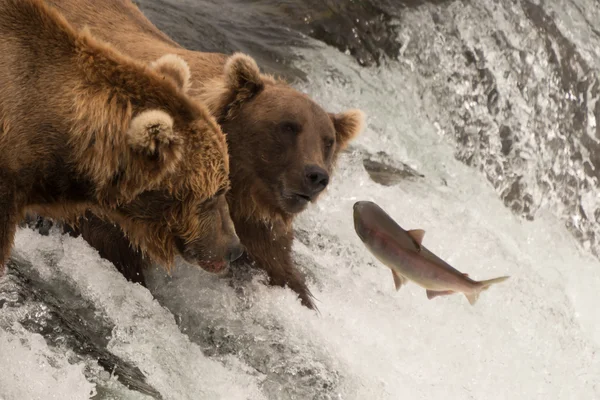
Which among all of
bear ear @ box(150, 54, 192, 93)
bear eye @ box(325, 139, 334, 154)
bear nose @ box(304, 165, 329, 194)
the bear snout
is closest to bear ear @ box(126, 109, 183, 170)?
bear ear @ box(150, 54, 192, 93)

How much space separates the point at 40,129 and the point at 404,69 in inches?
229

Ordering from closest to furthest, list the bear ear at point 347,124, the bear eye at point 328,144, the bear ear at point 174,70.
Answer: the bear ear at point 174,70 → the bear eye at point 328,144 → the bear ear at point 347,124

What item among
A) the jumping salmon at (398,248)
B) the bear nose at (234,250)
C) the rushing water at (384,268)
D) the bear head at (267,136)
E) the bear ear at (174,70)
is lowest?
the rushing water at (384,268)

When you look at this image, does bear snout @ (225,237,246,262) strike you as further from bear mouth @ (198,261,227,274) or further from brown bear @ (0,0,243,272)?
brown bear @ (0,0,243,272)

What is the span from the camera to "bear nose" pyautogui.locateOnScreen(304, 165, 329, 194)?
5.28 m

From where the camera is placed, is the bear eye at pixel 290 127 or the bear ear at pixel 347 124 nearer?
the bear eye at pixel 290 127

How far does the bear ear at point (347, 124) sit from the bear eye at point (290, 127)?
491 mm

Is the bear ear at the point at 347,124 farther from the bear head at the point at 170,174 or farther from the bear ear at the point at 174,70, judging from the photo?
the bear ear at the point at 174,70

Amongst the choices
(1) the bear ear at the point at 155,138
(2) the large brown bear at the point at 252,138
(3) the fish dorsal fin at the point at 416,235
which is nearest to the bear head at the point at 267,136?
(2) the large brown bear at the point at 252,138

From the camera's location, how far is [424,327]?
6.61 meters

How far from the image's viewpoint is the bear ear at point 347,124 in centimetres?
594

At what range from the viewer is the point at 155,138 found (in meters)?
4.18

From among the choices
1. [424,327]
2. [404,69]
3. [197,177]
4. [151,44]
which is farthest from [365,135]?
[197,177]

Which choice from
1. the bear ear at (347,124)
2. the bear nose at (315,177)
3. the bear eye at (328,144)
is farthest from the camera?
the bear ear at (347,124)
